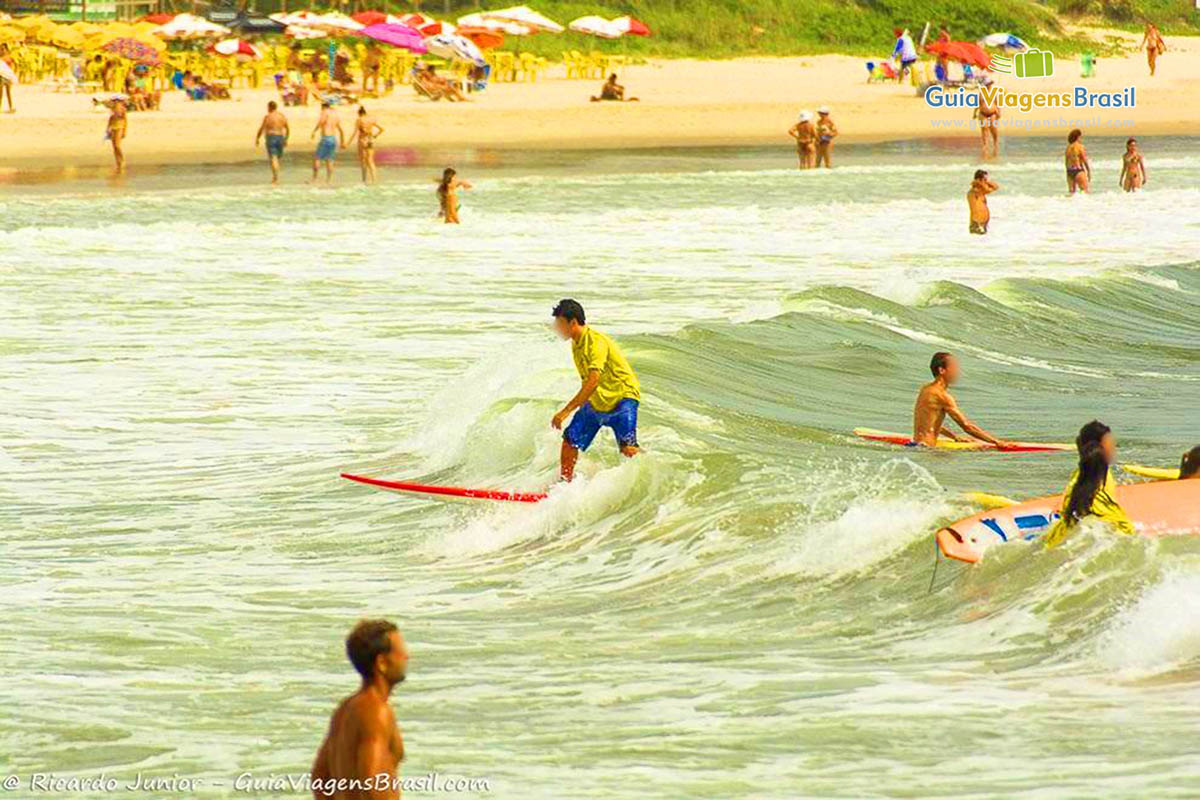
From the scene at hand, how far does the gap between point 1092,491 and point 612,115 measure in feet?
149

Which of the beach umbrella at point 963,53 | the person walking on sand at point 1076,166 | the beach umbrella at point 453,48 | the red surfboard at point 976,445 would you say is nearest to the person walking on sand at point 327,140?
the beach umbrella at point 453,48

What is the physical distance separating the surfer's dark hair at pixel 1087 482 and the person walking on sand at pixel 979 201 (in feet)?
63.1

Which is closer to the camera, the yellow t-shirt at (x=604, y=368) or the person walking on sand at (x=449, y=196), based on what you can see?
the yellow t-shirt at (x=604, y=368)

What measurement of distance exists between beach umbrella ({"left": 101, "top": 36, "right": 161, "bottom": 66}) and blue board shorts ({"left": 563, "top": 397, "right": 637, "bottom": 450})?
131ft

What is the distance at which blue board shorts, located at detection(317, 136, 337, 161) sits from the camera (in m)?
40.6

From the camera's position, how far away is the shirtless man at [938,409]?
15.0 m

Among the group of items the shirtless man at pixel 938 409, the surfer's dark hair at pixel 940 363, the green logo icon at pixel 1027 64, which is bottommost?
the shirtless man at pixel 938 409

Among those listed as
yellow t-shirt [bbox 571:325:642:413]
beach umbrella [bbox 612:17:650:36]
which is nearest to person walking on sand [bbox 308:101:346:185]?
beach umbrella [bbox 612:17:650:36]

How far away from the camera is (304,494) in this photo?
14.7m

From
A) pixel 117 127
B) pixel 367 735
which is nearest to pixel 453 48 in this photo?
pixel 117 127

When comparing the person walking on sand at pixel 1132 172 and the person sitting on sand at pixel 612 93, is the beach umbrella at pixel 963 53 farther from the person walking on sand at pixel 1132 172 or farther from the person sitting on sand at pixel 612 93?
the person walking on sand at pixel 1132 172

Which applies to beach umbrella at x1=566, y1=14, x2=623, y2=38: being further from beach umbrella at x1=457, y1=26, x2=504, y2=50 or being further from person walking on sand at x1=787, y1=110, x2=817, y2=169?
person walking on sand at x1=787, y1=110, x2=817, y2=169

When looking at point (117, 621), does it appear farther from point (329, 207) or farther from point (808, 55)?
point (808, 55)

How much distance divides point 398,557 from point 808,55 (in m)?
57.0
